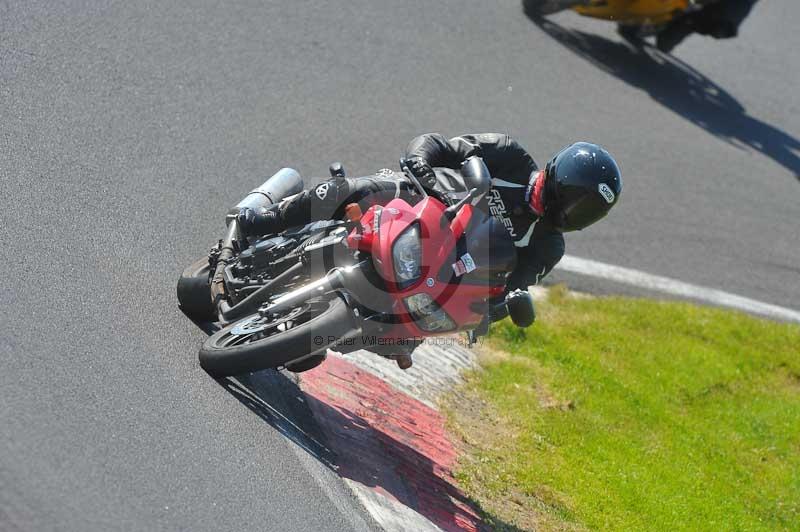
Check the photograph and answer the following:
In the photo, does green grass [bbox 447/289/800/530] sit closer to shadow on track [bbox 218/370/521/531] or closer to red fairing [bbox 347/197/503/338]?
shadow on track [bbox 218/370/521/531]

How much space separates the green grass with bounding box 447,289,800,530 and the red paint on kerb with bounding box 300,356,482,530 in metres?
0.28

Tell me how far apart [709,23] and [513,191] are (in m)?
9.39

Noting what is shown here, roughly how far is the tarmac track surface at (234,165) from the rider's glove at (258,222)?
668 mm

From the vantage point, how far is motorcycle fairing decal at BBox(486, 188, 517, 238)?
6793 millimetres

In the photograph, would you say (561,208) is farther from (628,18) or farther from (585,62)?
(628,18)

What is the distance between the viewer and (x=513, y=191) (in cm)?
695

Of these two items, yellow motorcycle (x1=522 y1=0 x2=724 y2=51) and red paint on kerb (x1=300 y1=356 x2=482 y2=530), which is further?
yellow motorcycle (x1=522 y1=0 x2=724 y2=51)

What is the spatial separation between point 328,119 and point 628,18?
6261 mm

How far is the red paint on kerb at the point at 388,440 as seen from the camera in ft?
20.0

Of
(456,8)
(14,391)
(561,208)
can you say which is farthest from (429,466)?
(456,8)

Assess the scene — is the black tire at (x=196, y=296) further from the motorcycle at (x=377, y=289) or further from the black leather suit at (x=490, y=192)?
the black leather suit at (x=490, y=192)

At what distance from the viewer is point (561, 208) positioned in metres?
6.49

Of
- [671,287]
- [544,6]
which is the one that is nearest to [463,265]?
[671,287]

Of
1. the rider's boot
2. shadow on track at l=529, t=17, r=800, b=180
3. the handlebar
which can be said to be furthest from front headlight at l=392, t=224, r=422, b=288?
the rider's boot
